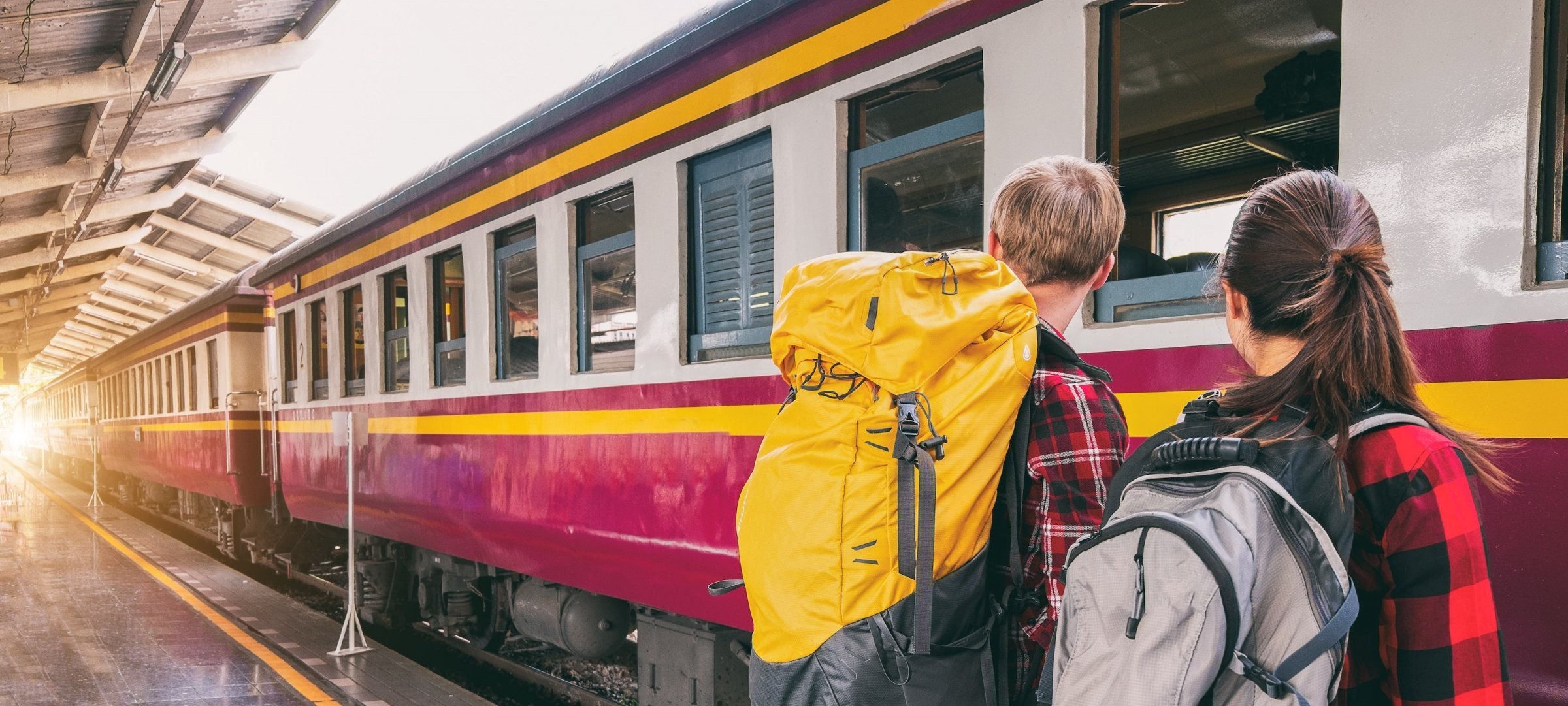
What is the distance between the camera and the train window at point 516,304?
17.6 ft

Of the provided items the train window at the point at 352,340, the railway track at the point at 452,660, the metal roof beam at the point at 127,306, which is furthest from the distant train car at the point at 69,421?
the train window at the point at 352,340

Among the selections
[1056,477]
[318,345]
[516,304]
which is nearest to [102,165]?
[318,345]

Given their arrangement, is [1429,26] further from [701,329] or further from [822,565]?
[701,329]

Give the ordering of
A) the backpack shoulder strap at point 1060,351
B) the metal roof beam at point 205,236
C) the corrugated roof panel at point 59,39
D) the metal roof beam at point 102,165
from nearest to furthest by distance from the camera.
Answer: the backpack shoulder strap at point 1060,351
the corrugated roof panel at point 59,39
the metal roof beam at point 102,165
the metal roof beam at point 205,236

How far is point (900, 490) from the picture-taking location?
5.07ft

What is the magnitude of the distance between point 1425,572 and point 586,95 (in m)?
4.02

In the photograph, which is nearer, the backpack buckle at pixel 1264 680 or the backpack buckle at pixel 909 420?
the backpack buckle at pixel 1264 680

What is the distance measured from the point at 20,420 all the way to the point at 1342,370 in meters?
73.8

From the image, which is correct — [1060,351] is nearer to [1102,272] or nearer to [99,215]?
[1102,272]

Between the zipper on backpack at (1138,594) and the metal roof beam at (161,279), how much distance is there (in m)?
31.5

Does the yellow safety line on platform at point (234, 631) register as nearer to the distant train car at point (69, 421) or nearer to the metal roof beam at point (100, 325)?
the distant train car at point (69, 421)

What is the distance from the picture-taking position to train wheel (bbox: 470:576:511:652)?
6.57m

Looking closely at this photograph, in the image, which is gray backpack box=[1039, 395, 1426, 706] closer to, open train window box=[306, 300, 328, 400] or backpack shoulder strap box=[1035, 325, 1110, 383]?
backpack shoulder strap box=[1035, 325, 1110, 383]

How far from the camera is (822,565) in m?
1.57
